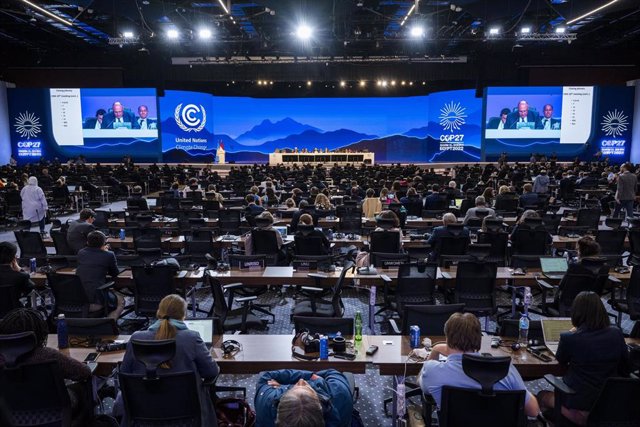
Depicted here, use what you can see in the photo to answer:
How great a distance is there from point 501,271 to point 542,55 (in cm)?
2433

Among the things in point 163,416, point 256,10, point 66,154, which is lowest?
point 163,416

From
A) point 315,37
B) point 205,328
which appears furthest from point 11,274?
point 315,37

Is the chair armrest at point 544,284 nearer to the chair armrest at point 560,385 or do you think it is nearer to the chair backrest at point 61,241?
the chair armrest at point 560,385

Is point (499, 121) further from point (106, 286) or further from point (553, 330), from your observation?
point (106, 286)

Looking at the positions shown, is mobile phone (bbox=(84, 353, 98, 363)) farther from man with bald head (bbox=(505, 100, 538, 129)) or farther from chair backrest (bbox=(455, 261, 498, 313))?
man with bald head (bbox=(505, 100, 538, 129))

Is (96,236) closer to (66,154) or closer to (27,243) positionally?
(27,243)

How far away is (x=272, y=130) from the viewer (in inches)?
1233

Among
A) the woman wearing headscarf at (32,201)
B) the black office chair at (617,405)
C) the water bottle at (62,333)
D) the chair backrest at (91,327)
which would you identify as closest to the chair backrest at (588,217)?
the black office chair at (617,405)

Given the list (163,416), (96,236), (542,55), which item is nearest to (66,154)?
(96,236)

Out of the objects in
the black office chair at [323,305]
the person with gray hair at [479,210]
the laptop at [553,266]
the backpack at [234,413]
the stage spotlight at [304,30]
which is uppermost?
the stage spotlight at [304,30]

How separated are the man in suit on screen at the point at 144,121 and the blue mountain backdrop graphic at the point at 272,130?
5.45 m

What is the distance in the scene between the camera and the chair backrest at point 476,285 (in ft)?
20.0

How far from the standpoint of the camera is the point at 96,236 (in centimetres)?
614

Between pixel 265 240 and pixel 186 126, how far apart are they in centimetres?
2230
